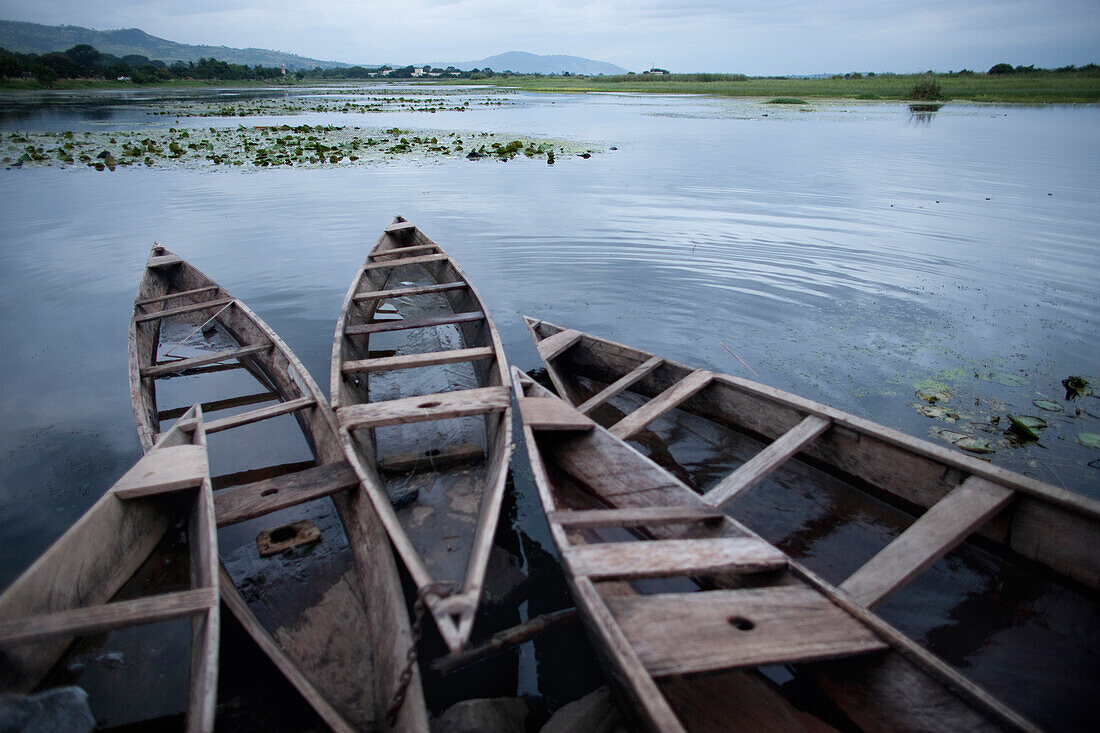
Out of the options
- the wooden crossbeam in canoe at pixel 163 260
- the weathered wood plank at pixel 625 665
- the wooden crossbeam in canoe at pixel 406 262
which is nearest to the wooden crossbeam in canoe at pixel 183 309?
the wooden crossbeam in canoe at pixel 163 260

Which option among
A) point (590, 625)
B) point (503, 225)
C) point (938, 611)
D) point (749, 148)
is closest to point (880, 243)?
point (503, 225)

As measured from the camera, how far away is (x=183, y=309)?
588 centimetres

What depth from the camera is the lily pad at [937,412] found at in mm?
4480

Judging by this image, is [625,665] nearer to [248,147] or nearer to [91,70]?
[248,147]

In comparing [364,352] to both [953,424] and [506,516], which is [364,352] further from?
[953,424]

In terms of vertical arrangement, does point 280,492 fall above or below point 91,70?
below

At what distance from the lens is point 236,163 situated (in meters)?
15.5

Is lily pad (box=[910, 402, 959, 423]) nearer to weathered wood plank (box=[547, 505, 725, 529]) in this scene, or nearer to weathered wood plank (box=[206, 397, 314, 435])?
weathered wood plank (box=[547, 505, 725, 529])

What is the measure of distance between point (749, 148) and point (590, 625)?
20525mm

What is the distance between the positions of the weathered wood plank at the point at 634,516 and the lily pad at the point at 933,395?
3.04 meters

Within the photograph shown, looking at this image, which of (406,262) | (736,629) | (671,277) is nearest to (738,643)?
(736,629)

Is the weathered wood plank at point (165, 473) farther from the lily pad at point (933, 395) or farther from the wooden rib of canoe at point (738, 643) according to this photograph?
the lily pad at point (933, 395)

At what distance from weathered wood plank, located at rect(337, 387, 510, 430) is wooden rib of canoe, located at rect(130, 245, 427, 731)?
0.88ft

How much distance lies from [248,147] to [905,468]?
19955 millimetres
